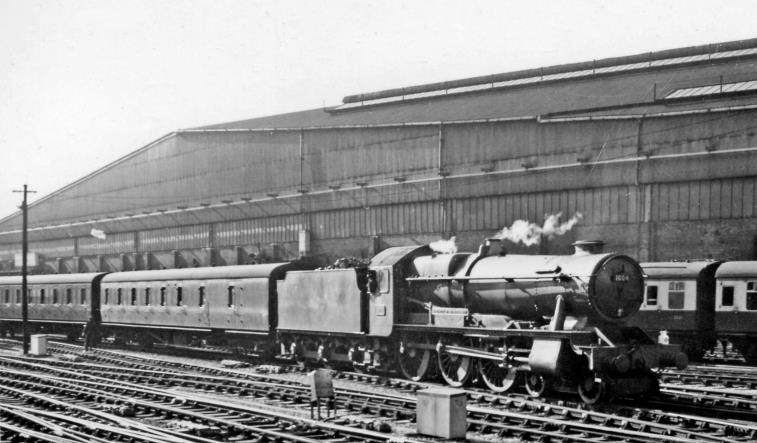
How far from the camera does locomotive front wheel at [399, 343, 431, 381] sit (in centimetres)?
1842

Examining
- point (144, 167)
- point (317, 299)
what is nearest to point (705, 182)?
point (317, 299)

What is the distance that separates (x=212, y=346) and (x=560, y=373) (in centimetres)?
1846

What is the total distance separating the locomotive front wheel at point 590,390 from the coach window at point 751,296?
10354 mm

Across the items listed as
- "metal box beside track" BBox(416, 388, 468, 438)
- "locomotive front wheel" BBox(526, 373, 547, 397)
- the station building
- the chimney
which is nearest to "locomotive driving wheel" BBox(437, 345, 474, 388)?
"locomotive front wheel" BBox(526, 373, 547, 397)

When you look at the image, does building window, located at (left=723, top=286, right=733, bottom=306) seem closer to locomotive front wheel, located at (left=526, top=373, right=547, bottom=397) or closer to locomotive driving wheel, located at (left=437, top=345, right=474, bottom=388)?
Result: locomotive driving wheel, located at (left=437, top=345, right=474, bottom=388)

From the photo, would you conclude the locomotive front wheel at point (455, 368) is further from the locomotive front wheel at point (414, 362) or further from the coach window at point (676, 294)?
the coach window at point (676, 294)

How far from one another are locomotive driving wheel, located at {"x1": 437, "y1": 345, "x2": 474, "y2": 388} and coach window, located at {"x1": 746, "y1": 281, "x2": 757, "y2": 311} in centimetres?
1001

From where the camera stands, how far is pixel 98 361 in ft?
84.7

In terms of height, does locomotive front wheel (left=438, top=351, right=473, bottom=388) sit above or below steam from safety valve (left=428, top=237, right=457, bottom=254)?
below

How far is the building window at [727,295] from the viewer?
917 inches

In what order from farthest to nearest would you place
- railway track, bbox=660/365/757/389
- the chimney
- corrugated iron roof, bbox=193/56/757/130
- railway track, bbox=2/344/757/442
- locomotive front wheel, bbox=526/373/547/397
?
1. corrugated iron roof, bbox=193/56/757/130
2. railway track, bbox=660/365/757/389
3. the chimney
4. locomotive front wheel, bbox=526/373/547/397
5. railway track, bbox=2/344/757/442

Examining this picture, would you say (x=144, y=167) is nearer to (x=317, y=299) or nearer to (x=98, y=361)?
(x=98, y=361)

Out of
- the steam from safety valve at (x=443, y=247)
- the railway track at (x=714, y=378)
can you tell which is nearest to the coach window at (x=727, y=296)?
the railway track at (x=714, y=378)

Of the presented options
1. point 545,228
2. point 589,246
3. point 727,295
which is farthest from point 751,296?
point 589,246
